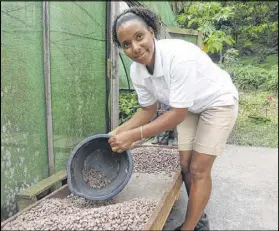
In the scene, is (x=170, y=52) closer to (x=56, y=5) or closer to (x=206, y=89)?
(x=206, y=89)

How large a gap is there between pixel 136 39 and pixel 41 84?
84 cm

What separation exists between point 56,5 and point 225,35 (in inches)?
117

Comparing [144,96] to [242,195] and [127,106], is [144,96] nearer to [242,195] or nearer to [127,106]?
[242,195]

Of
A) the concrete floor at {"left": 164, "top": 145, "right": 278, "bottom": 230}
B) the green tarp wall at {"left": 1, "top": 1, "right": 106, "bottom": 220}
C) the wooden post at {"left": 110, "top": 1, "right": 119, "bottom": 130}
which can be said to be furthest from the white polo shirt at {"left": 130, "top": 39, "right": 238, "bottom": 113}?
the wooden post at {"left": 110, "top": 1, "right": 119, "bottom": 130}

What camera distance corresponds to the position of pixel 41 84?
2223 mm

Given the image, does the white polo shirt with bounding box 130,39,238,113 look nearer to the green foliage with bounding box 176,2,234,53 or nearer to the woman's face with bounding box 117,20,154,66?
the woman's face with bounding box 117,20,154,66

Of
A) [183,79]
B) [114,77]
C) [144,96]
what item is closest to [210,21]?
[114,77]

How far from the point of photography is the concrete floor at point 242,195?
98.8 inches

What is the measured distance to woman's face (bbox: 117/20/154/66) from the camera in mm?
1721

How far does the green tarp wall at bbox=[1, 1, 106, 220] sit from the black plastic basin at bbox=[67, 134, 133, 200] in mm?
293

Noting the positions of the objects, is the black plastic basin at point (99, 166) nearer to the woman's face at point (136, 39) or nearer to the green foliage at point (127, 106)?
the woman's face at point (136, 39)

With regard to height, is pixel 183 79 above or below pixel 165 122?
above

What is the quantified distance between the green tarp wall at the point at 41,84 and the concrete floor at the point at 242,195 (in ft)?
3.51

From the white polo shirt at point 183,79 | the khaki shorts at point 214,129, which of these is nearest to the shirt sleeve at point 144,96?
the white polo shirt at point 183,79
